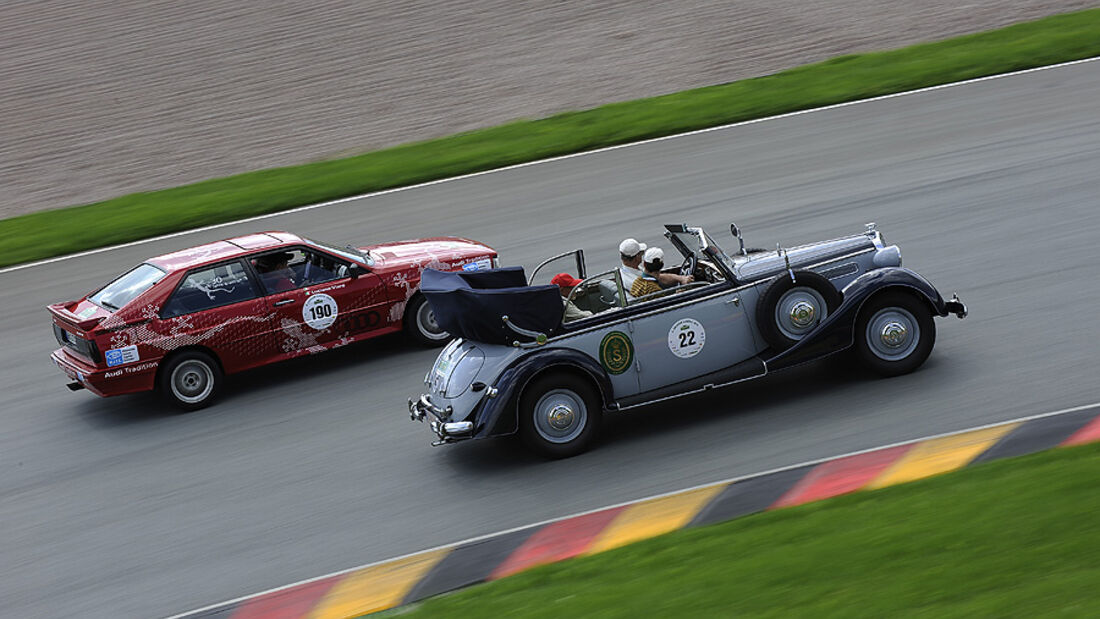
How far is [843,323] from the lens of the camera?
1007cm

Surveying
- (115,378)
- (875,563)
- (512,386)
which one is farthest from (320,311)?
(875,563)

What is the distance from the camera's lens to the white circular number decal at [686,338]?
9.91 meters

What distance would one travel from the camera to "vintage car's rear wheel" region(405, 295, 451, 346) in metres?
12.7

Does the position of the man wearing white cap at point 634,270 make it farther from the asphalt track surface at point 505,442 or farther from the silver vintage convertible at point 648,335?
the asphalt track surface at point 505,442

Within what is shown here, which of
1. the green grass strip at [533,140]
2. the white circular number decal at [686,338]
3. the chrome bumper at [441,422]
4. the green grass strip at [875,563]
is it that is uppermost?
→ the green grass strip at [533,140]

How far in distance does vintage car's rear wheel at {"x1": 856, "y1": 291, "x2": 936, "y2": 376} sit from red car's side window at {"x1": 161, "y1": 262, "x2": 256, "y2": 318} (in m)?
6.25

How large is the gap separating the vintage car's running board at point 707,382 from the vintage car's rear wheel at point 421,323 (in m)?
3.38

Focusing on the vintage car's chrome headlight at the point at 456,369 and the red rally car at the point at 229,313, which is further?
the red rally car at the point at 229,313

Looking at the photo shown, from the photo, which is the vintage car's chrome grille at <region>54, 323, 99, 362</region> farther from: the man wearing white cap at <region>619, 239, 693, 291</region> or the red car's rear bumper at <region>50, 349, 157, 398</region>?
the man wearing white cap at <region>619, 239, 693, 291</region>

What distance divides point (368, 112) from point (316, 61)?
145 inches

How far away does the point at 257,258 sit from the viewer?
491 inches

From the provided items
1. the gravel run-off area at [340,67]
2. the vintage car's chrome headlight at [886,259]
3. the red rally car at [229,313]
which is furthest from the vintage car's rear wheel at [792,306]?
the gravel run-off area at [340,67]

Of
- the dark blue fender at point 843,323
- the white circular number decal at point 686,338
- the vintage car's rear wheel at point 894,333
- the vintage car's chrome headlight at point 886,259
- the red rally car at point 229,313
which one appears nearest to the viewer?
the white circular number decal at point 686,338

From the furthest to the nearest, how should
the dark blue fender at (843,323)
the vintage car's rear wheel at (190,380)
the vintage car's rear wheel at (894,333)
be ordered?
the vintage car's rear wheel at (190,380)
the vintage car's rear wheel at (894,333)
the dark blue fender at (843,323)
